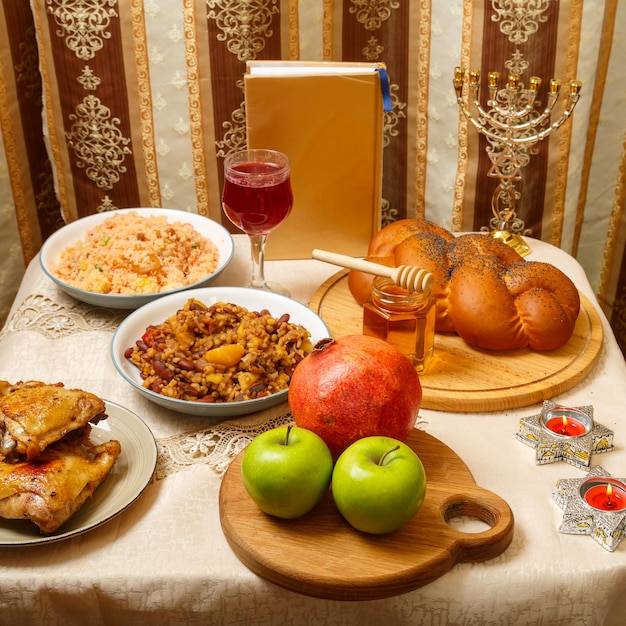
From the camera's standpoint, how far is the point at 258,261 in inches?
61.2

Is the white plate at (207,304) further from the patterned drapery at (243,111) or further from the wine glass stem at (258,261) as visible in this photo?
the patterned drapery at (243,111)

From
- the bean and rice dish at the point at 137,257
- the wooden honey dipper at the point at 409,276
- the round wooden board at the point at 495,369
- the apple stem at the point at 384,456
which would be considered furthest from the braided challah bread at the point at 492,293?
the apple stem at the point at 384,456

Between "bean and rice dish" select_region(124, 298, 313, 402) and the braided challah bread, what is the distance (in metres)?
0.26

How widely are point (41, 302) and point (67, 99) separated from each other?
955 millimetres

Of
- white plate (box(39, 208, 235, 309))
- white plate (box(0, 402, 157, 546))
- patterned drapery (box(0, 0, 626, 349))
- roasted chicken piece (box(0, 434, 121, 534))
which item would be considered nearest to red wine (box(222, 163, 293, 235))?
white plate (box(39, 208, 235, 309))

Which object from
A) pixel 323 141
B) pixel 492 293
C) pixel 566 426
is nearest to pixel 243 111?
pixel 323 141

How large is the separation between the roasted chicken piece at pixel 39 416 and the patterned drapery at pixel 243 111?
1362 mm

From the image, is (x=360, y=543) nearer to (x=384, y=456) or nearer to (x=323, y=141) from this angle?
(x=384, y=456)

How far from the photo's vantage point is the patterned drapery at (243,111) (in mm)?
2162

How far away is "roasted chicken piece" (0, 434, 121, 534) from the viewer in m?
0.95

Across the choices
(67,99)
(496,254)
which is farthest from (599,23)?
(67,99)

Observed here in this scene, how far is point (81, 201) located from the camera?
2426mm

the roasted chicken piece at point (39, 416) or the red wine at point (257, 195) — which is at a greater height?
the red wine at point (257, 195)

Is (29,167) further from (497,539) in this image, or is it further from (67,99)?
(497,539)
